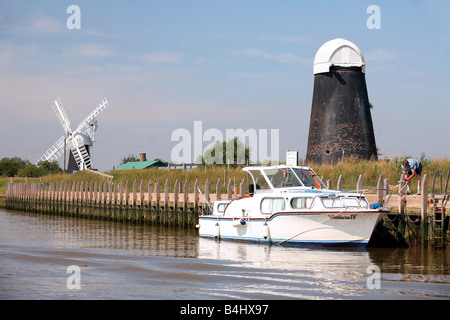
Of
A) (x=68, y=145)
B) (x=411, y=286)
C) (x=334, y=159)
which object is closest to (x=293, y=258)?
(x=411, y=286)

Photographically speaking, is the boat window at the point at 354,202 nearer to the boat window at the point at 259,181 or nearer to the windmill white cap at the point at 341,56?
the boat window at the point at 259,181

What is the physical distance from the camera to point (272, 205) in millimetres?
21391

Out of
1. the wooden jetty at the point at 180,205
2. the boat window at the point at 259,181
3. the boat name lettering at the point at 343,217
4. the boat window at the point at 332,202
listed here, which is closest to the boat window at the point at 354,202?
the boat window at the point at 332,202

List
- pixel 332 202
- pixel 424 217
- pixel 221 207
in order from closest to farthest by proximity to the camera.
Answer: pixel 332 202, pixel 424 217, pixel 221 207

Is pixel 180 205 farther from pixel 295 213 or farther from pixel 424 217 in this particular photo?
pixel 424 217

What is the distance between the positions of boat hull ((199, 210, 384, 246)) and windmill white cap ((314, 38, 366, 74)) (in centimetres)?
1642

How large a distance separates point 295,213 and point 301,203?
0.69 metres

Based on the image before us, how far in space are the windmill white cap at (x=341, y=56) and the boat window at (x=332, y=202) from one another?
55.3 feet

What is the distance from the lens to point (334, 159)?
3494 cm

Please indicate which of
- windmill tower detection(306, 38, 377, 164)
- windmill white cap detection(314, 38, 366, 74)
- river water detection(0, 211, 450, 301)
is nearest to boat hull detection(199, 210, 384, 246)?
river water detection(0, 211, 450, 301)

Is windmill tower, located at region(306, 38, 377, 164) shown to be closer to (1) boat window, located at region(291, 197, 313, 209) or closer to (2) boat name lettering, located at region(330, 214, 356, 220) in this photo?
(1) boat window, located at region(291, 197, 313, 209)

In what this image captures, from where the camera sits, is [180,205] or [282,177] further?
[180,205]

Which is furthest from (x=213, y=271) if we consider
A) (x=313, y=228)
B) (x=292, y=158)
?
(x=292, y=158)

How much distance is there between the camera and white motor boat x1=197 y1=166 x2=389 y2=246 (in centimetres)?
1955
